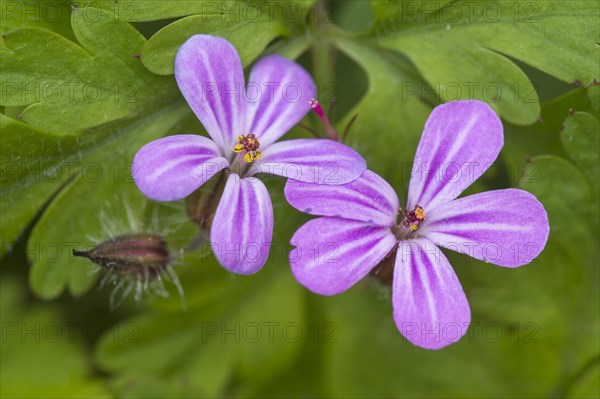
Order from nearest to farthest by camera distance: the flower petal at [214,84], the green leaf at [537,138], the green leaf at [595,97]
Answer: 1. the flower petal at [214,84]
2. the green leaf at [595,97]
3. the green leaf at [537,138]

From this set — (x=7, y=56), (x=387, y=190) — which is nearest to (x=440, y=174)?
(x=387, y=190)

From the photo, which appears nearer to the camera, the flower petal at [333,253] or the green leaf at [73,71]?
the flower petal at [333,253]

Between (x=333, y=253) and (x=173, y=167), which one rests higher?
(x=173, y=167)

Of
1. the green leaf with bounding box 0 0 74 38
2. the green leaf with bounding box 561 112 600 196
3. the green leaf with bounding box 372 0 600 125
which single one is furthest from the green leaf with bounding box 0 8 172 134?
the green leaf with bounding box 561 112 600 196

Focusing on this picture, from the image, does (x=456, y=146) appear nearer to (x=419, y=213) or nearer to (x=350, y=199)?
(x=419, y=213)

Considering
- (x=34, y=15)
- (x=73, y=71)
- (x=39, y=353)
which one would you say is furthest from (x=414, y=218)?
(x=39, y=353)

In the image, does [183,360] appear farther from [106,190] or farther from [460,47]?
[460,47]

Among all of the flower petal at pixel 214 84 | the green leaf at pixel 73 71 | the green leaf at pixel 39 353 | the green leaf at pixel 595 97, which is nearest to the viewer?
the flower petal at pixel 214 84

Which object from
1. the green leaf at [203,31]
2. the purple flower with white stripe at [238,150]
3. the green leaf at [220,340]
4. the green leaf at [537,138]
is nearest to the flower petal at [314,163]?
the purple flower with white stripe at [238,150]

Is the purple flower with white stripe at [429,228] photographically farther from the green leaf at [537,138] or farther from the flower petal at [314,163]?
the green leaf at [537,138]
